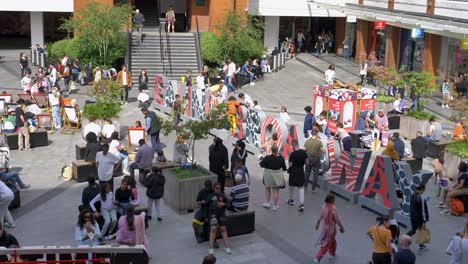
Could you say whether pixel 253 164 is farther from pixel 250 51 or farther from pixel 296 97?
pixel 250 51

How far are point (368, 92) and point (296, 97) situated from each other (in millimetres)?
7875

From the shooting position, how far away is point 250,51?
35406 mm

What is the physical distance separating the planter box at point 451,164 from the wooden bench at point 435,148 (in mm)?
1654

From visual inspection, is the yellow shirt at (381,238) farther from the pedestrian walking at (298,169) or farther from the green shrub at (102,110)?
the green shrub at (102,110)

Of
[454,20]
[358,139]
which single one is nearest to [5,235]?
[358,139]

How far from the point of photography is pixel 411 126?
2345cm

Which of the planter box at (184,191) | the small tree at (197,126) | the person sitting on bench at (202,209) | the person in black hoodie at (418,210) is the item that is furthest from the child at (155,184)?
the person in black hoodie at (418,210)

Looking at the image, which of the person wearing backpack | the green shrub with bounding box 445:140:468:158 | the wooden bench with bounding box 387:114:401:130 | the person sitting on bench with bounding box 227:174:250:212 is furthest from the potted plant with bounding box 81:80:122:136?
the person wearing backpack

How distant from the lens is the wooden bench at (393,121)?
24672 millimetres

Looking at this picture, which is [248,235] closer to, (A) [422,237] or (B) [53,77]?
(A) [422,237]

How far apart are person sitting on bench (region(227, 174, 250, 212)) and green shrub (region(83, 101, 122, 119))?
8.84 metres

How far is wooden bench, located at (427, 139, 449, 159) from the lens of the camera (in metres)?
20.7

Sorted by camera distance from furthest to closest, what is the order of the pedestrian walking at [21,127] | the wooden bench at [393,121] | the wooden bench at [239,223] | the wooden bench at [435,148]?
the wooden bench at [393,121], the pedestrian walking at [21,127], the wooden bench at [435,148], the wooden bench at [239,223]

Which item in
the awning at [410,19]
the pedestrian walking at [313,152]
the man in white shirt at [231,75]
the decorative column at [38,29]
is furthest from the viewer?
the decorative column at [38,29]
